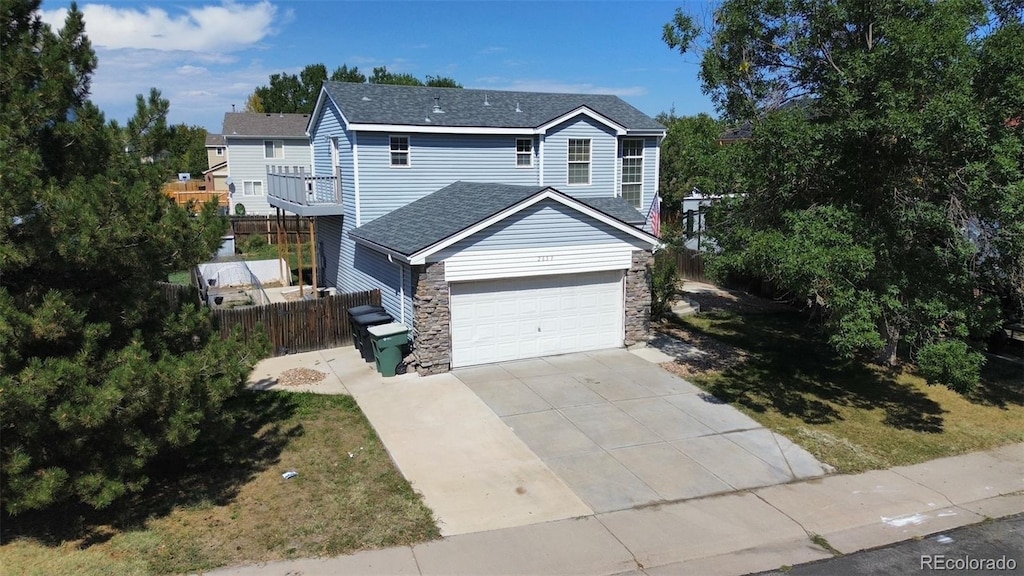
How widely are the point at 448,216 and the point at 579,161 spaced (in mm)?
7204

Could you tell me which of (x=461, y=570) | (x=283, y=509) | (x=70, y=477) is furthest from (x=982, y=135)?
(x=70, y=477)

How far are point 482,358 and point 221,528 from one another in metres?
7.48

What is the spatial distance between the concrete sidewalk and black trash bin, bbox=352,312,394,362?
24.8 feet

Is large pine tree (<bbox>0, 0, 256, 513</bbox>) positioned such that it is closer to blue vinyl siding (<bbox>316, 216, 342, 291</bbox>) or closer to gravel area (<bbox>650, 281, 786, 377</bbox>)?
gravel area (<bbox>650, 281, 786, 377</bbox>)

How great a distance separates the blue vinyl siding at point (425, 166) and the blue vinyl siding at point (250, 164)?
2737 cm

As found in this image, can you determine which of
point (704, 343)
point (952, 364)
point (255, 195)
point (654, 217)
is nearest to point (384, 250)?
point (704, 343)

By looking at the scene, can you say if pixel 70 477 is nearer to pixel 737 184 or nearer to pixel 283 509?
pixel 283 509

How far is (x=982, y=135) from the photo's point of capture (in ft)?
33.0

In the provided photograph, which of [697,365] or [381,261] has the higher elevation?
[381,261]

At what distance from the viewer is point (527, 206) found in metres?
14.4

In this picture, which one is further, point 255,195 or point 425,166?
point 255,195

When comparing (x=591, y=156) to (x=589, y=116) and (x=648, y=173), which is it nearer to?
(x=589, y=116)

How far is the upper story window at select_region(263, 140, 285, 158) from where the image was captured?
146 ft

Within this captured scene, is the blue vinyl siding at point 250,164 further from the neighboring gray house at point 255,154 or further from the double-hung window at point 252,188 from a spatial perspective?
the double-hung window at point 252,188
